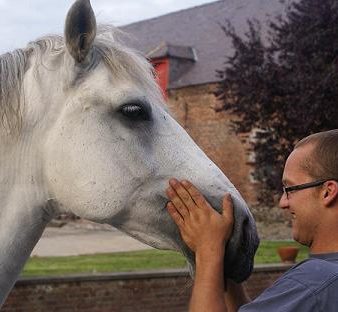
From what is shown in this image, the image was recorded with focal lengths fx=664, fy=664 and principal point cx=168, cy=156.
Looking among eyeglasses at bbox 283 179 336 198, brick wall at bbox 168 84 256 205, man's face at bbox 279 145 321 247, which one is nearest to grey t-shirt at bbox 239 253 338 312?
man's face at bbox 279 145 321 247

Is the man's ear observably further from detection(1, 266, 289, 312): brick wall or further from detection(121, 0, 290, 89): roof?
detection(121, 0, 290, 89): roof

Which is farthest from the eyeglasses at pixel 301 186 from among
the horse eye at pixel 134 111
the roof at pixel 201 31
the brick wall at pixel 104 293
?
the roof at pixel 201 31

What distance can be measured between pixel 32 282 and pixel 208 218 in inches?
237

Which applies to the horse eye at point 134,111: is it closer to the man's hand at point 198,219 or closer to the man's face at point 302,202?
the man's hand at point 198,219

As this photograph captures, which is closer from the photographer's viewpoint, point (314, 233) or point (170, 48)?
point (314, 233)

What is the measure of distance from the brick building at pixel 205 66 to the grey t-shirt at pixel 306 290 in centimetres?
2351

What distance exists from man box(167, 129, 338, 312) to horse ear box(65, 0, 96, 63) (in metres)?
0.75

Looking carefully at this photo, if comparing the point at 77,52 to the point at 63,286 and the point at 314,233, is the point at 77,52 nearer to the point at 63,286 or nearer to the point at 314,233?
the point at 314,233

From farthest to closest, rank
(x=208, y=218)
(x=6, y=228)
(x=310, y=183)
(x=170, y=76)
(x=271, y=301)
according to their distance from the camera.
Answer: (x=170, y=76) < (x=6, y=228) < (x=208, y=218) < (x=310, y=183) < (x=271, y=301)

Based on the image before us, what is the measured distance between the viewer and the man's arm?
7.11 feet

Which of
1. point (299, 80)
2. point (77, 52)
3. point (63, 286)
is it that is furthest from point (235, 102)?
point (77, 52)

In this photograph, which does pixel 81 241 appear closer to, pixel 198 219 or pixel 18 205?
pixel 18 205

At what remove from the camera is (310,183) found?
212 cm

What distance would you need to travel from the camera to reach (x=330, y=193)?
2078 mm
